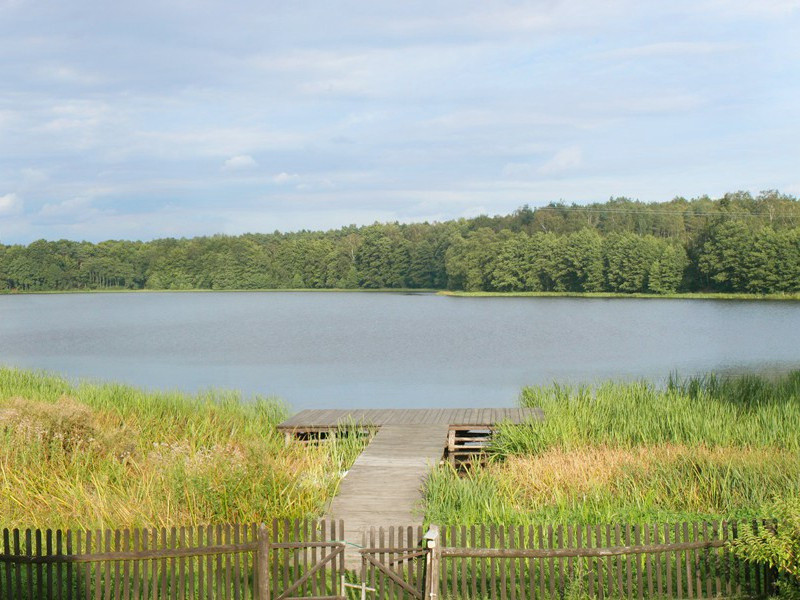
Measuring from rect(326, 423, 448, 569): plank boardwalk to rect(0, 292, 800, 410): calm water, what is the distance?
17.4ft

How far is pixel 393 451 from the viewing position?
37.2 feet

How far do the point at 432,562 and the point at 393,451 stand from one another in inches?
197

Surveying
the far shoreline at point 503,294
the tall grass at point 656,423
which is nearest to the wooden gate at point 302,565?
the tall grass at point 656,423

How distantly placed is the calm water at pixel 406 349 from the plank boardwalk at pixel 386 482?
5289mm

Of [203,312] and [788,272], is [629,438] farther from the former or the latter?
[788,272]

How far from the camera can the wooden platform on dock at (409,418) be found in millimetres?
13297

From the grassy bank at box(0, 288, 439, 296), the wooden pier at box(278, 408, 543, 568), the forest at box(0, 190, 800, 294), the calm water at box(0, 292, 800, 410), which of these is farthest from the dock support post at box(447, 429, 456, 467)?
the grassy bank at box(0, 288, 439, 296)

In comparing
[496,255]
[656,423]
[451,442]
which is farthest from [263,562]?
[496,255]

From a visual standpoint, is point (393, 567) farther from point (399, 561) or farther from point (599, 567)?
point (599, 567)

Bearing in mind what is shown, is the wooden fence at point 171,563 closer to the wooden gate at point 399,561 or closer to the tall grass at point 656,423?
the wooden gate at point 399,561

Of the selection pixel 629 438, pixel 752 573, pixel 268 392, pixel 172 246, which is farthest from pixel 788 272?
pixel 172 246

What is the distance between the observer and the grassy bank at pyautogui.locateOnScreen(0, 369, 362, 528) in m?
8.41

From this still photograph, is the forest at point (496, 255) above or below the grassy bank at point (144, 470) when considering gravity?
above

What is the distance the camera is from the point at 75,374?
28.7 meters
